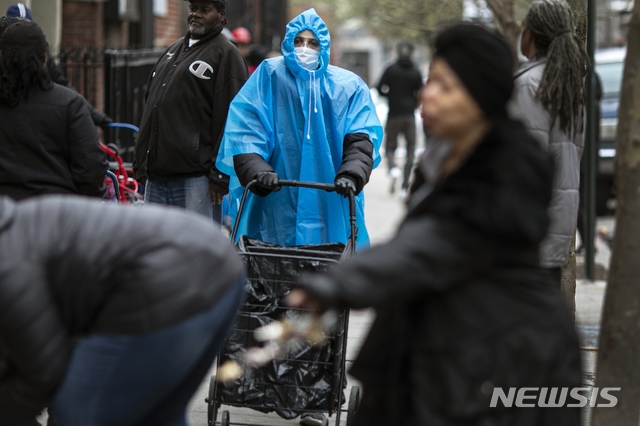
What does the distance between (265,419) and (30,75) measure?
2025 mm

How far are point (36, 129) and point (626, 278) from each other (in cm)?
263

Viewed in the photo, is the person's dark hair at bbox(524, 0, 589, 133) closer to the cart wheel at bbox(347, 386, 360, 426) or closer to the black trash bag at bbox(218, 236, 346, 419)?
the black trash bag at bbox(218, 236, 346, 419)

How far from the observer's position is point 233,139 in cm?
599

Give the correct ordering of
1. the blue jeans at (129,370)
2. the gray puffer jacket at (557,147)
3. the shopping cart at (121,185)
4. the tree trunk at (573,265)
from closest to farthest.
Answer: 1. the blue jeans at (129,370)
2. the gray puffer jacket at (557,147)
3. the tree trunk at (573,265)
4. the shopping cart at (121,185)

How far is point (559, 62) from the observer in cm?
530

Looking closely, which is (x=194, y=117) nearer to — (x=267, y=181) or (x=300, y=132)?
(x=300, y=132)

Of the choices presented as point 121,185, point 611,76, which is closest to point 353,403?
point 121,185

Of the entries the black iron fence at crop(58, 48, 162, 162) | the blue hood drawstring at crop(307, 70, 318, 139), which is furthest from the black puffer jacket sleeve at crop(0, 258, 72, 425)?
the black iron fence at crop(58, 48, 162, 162)

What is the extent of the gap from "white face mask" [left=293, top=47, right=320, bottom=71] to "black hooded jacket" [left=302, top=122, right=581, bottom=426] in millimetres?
2954

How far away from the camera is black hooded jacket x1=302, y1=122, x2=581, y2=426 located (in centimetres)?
302

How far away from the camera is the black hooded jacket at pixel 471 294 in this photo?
302 cm

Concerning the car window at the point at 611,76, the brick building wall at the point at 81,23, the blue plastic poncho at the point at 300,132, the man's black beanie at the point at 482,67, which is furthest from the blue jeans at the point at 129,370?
the car window at the point at 611,76

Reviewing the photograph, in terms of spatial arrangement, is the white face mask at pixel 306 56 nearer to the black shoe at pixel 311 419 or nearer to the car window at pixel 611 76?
the black shoe at pixel 311 419

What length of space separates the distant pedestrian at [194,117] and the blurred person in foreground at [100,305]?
329 cm
